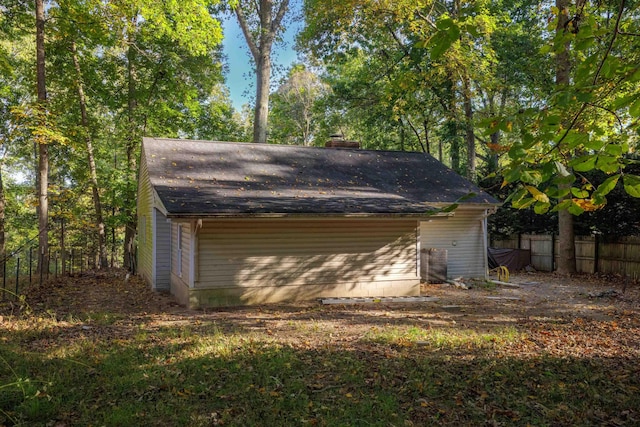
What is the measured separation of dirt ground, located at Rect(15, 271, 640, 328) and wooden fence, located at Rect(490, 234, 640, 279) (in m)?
1.21

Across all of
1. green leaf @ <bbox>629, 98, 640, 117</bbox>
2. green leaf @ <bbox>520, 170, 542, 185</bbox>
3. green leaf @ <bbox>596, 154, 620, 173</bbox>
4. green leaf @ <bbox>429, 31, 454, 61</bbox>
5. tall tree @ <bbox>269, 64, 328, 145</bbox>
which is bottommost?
Answer: green leaf @ <bbox>520, 170, 542, 185</bbox>

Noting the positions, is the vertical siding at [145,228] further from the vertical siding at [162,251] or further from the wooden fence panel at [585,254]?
the wooden fence panel at [585,254]

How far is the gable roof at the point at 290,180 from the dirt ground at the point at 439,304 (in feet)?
7.34

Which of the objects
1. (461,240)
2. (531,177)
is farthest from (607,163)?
(461,240)

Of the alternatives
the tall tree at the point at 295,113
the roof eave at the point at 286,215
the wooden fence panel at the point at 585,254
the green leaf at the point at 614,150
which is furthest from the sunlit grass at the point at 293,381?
the tall tree at the point at 295,113

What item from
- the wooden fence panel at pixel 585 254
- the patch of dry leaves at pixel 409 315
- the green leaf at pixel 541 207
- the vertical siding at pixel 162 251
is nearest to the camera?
the green leaf at pixel 541 207

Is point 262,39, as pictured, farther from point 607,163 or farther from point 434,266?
point 607,163

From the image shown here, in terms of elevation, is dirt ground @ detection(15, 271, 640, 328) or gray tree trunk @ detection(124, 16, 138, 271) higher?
gray tree trunk @ detection(124, 16, 138, 271)

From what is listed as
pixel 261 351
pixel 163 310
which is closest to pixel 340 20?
pixel 163 310

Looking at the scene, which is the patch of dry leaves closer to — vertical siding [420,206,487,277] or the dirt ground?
the dirt ground

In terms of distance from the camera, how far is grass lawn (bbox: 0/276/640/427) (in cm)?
449

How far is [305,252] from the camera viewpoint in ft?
35.6

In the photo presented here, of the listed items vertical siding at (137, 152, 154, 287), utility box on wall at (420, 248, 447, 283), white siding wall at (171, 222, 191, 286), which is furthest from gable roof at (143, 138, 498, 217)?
utility box on wall at (420, 248, 447, 283)

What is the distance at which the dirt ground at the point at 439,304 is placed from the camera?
9.21 meters
